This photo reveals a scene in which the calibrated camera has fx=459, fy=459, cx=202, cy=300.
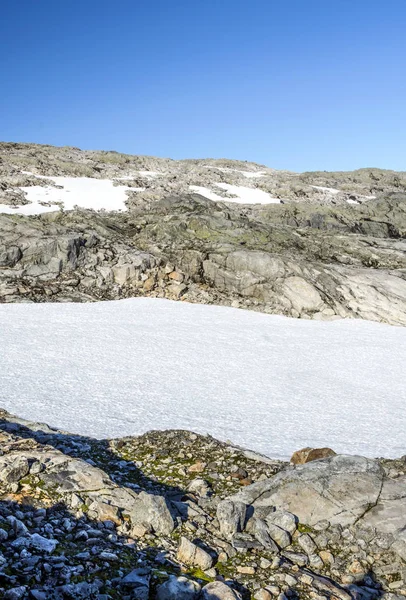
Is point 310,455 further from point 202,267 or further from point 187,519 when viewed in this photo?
point 202,267

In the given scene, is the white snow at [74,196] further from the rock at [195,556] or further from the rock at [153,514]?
the rock at [195,556]

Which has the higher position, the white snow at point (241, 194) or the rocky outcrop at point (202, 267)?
the white snow at point (241, 194)

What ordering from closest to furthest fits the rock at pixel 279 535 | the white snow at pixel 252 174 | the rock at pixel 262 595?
the rock at pixel 262 595, the rock at pixel 279 535, the white snow at pixel 252 174

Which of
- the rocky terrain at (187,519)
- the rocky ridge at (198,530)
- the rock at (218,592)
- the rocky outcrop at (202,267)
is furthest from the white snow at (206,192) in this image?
the rock at (218,592)

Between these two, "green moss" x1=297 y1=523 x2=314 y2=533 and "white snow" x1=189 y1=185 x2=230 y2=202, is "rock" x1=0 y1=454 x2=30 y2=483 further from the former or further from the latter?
"white snow" x1=189 y1=185 x2=230 y2=202

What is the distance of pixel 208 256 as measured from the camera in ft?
97.8

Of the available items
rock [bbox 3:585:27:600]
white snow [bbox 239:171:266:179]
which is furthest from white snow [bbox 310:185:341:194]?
rock [bbox 3:585:27:600]

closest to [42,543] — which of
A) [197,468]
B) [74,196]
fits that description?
[197,468]

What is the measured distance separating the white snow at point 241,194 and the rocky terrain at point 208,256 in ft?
10.4

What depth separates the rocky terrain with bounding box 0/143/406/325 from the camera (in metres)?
27.0

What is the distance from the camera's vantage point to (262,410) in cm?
1432

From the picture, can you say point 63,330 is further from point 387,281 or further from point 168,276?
point 387,281

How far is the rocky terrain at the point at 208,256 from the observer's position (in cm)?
2702

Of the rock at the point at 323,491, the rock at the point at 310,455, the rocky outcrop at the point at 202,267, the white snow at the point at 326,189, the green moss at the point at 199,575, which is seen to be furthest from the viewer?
the white snow at the point at 326,189
